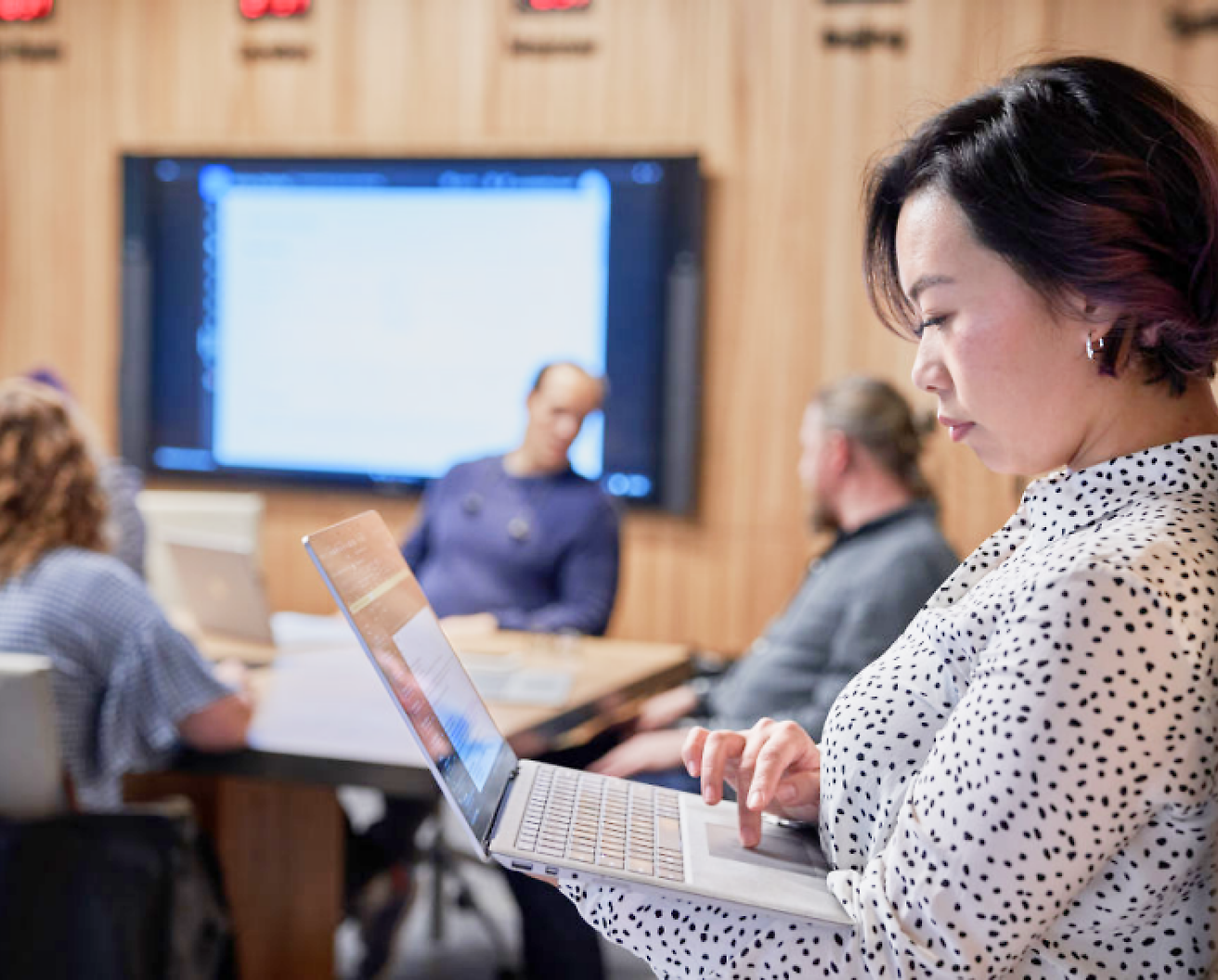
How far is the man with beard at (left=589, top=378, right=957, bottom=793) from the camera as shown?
2354mm

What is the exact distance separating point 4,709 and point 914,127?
1627 millimetres

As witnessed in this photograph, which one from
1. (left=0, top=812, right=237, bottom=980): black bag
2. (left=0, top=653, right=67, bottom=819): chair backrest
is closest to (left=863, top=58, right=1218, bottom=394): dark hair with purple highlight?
(left=0, top=653, right=67, bottom=819): chair backrest

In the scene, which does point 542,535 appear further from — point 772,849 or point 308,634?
point 772,849

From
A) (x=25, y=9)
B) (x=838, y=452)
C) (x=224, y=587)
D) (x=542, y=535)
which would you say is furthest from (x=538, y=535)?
(x=25, y=9)

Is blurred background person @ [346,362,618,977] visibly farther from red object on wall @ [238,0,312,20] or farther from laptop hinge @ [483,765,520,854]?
laptop hinge @ [483,765,520,854]

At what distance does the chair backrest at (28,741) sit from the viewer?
1979 mm

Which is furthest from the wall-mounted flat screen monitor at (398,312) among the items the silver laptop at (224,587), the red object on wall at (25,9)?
the silver laptop at (224,587)

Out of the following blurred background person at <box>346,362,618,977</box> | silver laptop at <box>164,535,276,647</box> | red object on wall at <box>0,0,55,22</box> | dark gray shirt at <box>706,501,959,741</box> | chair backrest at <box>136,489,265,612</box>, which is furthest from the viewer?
red object on wall at <box>0,0,55,22</box>

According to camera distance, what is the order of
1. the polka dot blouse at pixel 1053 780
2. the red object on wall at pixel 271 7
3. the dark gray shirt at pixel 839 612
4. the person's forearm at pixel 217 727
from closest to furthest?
the polka dot blouse at pixel 1053 780
the person's forearm at pixel 217 727
the dark gray shirt at pixel 839 612
the red object on wall at pixel 271 7

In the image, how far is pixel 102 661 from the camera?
2.21 meters

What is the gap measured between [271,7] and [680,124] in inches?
60.9

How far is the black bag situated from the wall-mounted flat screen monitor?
7.94 ft

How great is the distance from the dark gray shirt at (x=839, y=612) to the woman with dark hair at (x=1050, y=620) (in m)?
1.27

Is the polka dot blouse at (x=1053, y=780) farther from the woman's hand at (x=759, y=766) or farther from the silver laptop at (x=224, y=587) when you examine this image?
the silver laptop at (x=224, y=587)
